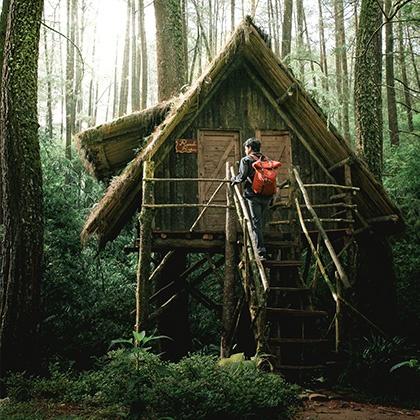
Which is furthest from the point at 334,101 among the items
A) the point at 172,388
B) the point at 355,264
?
the point at 172,388

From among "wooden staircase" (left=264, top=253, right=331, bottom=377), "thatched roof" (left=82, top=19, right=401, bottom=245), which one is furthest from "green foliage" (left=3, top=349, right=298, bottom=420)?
"thatched roof" (left=82, top=19, right=401, bottom=245)

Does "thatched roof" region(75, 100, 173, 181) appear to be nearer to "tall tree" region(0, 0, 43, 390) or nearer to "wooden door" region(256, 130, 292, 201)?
"wooden door" region(256, 130, 292, 201)

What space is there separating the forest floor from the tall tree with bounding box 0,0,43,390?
397 centimetres

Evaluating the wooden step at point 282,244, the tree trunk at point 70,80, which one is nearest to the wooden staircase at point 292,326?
the wooden step at point 282,244

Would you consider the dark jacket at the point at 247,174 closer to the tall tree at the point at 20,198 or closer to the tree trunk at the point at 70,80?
the tall tree at the point at 20,198

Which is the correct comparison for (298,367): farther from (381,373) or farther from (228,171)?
(228,171)

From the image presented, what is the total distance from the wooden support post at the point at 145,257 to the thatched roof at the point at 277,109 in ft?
3.84

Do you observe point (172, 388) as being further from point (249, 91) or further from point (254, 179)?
point (249, 91)

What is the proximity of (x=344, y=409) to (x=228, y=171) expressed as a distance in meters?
4.96

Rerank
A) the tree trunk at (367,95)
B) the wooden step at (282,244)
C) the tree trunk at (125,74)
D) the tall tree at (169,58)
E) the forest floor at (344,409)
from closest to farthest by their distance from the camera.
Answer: the forest floor at (344,409) < the wooden step at (282,244) < the tree trunk at (367,95) < the tall tree at (169,58) < the tree trunk at (125,74)

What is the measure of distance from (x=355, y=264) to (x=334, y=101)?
469cm

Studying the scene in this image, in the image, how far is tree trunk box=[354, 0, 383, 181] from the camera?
36.1 feet

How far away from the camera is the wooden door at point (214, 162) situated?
11.4 metres

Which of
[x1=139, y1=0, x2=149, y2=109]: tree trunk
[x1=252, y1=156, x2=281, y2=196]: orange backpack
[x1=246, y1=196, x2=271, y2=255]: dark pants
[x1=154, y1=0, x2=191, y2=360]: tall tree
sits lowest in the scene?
[x1=246, y1=196, x2=271, y2=255]: dark pants
